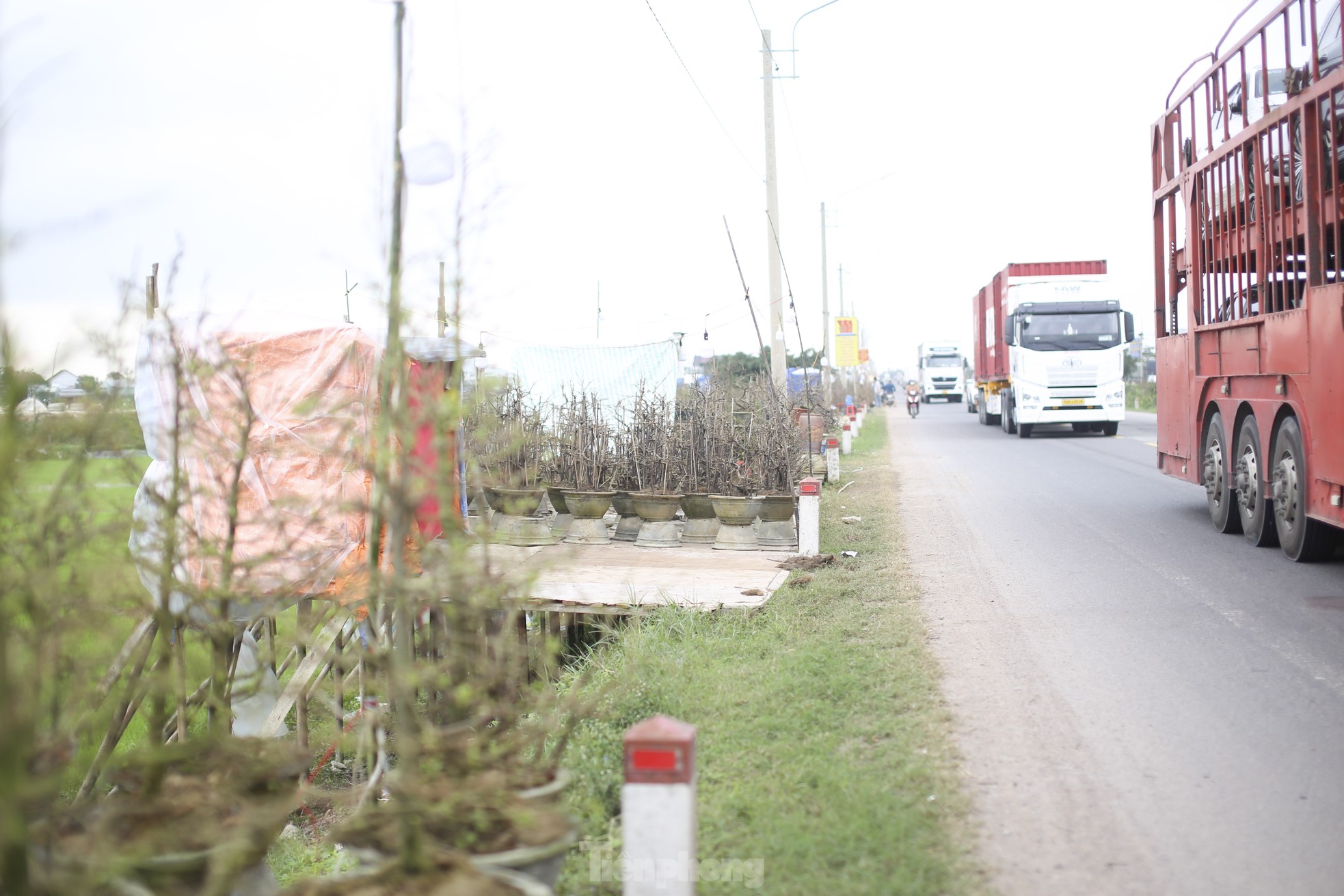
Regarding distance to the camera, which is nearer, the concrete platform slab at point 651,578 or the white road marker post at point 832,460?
the concrete platform slab at point 651,578

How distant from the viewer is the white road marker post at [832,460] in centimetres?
1675

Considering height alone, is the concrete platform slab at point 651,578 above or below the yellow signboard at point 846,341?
below

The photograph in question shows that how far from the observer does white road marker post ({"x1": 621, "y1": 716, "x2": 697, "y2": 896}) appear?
3146 mm

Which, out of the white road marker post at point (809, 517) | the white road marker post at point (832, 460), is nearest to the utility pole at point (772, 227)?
the white road marker post at point (832, 460)

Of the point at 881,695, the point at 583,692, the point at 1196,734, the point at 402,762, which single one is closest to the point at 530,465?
the point at 583,692

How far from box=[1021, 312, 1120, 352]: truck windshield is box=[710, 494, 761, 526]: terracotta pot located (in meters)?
16.7

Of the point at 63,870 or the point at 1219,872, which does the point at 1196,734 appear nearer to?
the point at 1219,872

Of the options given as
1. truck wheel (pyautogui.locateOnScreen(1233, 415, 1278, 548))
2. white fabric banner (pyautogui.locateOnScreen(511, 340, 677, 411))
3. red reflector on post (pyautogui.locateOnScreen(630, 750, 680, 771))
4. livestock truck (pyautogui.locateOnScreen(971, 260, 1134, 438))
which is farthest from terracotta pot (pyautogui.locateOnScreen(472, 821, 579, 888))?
livestock truck (pyautogui.locateOnScreen(971, 260, 1134, 438))

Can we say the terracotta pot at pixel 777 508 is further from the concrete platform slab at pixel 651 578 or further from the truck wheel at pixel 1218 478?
the truck wheel at pixel 1218 478

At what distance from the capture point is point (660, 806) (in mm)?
3170

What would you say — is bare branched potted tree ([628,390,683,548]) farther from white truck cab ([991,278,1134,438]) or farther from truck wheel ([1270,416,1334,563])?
white truck cab ([991,278,1134,438])

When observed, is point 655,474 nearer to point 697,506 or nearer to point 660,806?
point 697,506

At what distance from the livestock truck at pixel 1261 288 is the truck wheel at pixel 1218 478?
2 cm

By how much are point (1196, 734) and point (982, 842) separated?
65.3 inches
